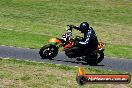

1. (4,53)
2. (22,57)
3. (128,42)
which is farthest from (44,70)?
(128,42)

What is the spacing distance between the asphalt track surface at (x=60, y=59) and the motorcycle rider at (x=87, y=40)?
2.70ft

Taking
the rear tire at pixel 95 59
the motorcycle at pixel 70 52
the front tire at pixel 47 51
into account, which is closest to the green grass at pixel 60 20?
Result: the rear tire at pixel 95 59

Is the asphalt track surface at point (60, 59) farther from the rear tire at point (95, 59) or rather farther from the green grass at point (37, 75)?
the green grass at point (37, 75)

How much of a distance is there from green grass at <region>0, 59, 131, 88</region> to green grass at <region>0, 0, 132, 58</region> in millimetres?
5393

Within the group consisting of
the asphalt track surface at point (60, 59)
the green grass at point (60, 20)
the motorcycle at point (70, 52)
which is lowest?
the green grass at point (60, 20)

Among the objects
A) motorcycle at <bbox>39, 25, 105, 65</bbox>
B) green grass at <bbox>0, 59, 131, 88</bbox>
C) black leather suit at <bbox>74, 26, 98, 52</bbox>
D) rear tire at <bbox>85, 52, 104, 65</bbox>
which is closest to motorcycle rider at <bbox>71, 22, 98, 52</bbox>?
black leather suit at <bbox>74, 26, 98, 52</bbox>

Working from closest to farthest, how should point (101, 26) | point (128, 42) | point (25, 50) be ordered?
point (25, 50) < point (128, 42) < point (101, 26)

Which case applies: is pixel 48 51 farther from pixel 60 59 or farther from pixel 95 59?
pixel 95 59

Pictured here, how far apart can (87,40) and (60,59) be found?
5.59 feet

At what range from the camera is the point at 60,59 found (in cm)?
1844

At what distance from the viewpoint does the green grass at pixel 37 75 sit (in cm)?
1316

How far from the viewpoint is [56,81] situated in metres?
13.7

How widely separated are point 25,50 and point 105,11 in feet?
90.5

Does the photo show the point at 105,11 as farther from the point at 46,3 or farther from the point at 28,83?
the point at 28,83
